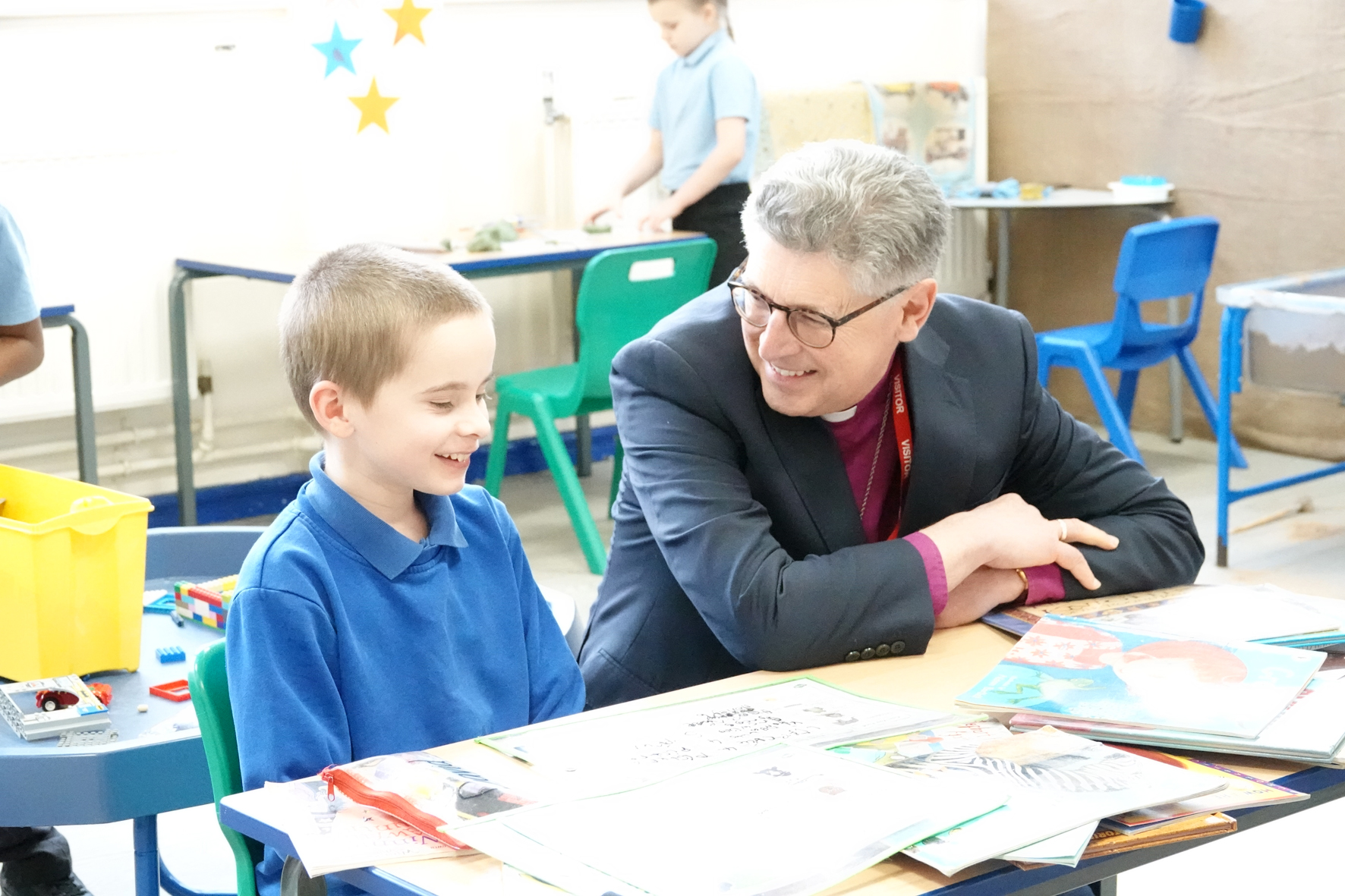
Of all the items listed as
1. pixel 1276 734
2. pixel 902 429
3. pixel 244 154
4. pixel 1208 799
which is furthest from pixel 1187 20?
pixel 1208 799

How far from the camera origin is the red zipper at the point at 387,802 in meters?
1.03

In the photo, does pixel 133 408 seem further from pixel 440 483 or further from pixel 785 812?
pixel 785 812

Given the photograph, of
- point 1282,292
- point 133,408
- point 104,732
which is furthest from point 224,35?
point 104,732

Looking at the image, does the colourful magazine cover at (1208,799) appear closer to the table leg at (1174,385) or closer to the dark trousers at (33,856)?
the dark trousers at (33,856)

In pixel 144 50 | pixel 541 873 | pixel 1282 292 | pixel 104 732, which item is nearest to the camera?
pixel 541 873

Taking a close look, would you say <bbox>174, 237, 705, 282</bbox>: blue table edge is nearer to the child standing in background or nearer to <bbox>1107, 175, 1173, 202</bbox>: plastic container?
the child standing in background

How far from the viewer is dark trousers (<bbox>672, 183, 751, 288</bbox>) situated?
4422 millimetres

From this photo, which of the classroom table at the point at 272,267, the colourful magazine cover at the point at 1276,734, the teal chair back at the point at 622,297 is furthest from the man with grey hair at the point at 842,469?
the classroom table at the point at 272,267

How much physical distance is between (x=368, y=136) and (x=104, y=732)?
2.93 meters

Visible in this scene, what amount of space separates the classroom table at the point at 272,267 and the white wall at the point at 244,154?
0.30ft

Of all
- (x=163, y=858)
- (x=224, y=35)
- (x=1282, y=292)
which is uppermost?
(x=224, y=35)

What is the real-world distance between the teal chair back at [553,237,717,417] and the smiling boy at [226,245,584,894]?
225cm

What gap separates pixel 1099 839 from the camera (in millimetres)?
1032

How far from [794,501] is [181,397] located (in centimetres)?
292
